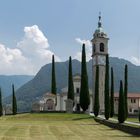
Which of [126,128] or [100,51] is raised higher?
[100,51]

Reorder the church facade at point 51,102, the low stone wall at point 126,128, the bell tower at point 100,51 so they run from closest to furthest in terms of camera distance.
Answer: the low stone wall at point 126,128
the church facade at point 51,102
the bell tower at point 100,51

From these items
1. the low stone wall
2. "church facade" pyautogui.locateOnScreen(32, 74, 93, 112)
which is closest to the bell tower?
"church facade" pyautogui.locateOnScreen(32, 74, 93, 112)

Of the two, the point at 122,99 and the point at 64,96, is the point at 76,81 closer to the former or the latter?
the point at 64,96

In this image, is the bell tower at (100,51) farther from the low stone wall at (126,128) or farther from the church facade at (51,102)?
the low stone wall at (126,128)

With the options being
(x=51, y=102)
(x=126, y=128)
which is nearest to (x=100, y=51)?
(x=51, y=102)

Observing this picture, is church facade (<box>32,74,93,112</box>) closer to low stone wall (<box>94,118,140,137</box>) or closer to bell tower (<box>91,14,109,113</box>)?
bell tower (<box>91,14,109,113</box>)

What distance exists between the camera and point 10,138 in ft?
108

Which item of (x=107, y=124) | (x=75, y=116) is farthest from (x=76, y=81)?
(x=107, y=124)

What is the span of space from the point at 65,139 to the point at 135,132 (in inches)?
312

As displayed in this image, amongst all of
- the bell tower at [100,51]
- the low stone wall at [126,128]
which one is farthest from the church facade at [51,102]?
the low stone wall at [126,128]

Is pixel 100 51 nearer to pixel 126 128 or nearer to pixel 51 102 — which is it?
pixel 51 102

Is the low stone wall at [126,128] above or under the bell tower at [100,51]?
under

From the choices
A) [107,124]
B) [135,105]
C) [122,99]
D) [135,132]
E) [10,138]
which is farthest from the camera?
[135,105]

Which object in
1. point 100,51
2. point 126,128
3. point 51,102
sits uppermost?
point 100,51
